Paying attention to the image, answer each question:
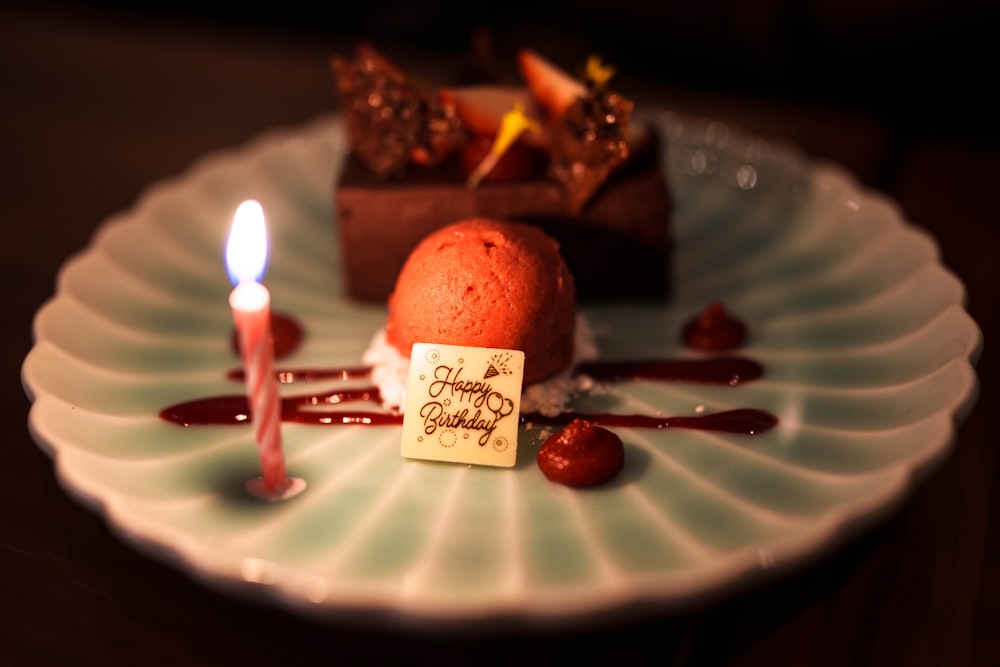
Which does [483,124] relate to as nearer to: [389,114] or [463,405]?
[389,114]

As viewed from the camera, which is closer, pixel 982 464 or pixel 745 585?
pixel 745 585

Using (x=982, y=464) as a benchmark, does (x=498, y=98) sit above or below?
above

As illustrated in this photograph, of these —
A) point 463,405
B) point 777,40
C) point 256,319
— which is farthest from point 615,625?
point 777,40

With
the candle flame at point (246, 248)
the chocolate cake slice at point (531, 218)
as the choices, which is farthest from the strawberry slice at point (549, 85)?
the candle flame at point (246, 248)

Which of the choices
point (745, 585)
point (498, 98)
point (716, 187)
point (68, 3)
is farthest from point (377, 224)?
point (68, 3)

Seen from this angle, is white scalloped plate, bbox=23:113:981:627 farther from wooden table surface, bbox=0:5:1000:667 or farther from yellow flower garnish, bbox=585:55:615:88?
yellow flower garnish, bbox=585:55:615:88

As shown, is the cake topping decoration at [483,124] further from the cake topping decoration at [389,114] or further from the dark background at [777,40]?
the dark background at [777,40]

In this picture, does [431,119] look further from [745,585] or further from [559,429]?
[745,585]
